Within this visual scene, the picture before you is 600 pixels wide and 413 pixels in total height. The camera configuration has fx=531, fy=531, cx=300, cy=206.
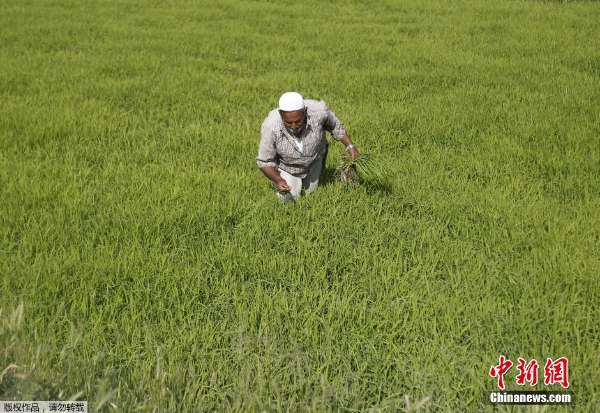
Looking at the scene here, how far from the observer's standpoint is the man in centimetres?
322

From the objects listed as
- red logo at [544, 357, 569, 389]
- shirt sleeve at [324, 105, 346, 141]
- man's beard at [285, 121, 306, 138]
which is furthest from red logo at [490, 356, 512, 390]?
shirt sleeve at [324, 105, 346, 141]

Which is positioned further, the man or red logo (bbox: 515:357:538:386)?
the man

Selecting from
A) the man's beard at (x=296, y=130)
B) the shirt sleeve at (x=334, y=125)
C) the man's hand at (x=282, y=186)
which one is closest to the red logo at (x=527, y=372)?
the man's hand at (x=282, y=186)

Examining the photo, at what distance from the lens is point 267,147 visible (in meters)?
3.42

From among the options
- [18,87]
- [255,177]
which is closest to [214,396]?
[255,177]

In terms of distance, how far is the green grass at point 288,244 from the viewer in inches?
84.8

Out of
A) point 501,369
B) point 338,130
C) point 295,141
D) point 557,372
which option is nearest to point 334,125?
point 338,130

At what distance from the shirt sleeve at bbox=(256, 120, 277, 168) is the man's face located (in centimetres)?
14

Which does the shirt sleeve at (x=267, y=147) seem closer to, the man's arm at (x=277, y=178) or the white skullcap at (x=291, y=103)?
the man's arm at (x=277, y=178)

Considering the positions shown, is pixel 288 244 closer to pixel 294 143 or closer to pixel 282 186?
pixel 282 186

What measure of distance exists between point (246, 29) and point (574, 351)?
27.1 ft

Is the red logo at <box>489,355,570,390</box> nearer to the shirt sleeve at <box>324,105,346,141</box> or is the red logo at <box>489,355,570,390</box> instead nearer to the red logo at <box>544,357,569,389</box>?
the red logo at <box>544,357,569,389</box>

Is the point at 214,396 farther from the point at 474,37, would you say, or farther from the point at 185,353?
the point at 474,37

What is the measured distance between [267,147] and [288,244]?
69 centimetres
